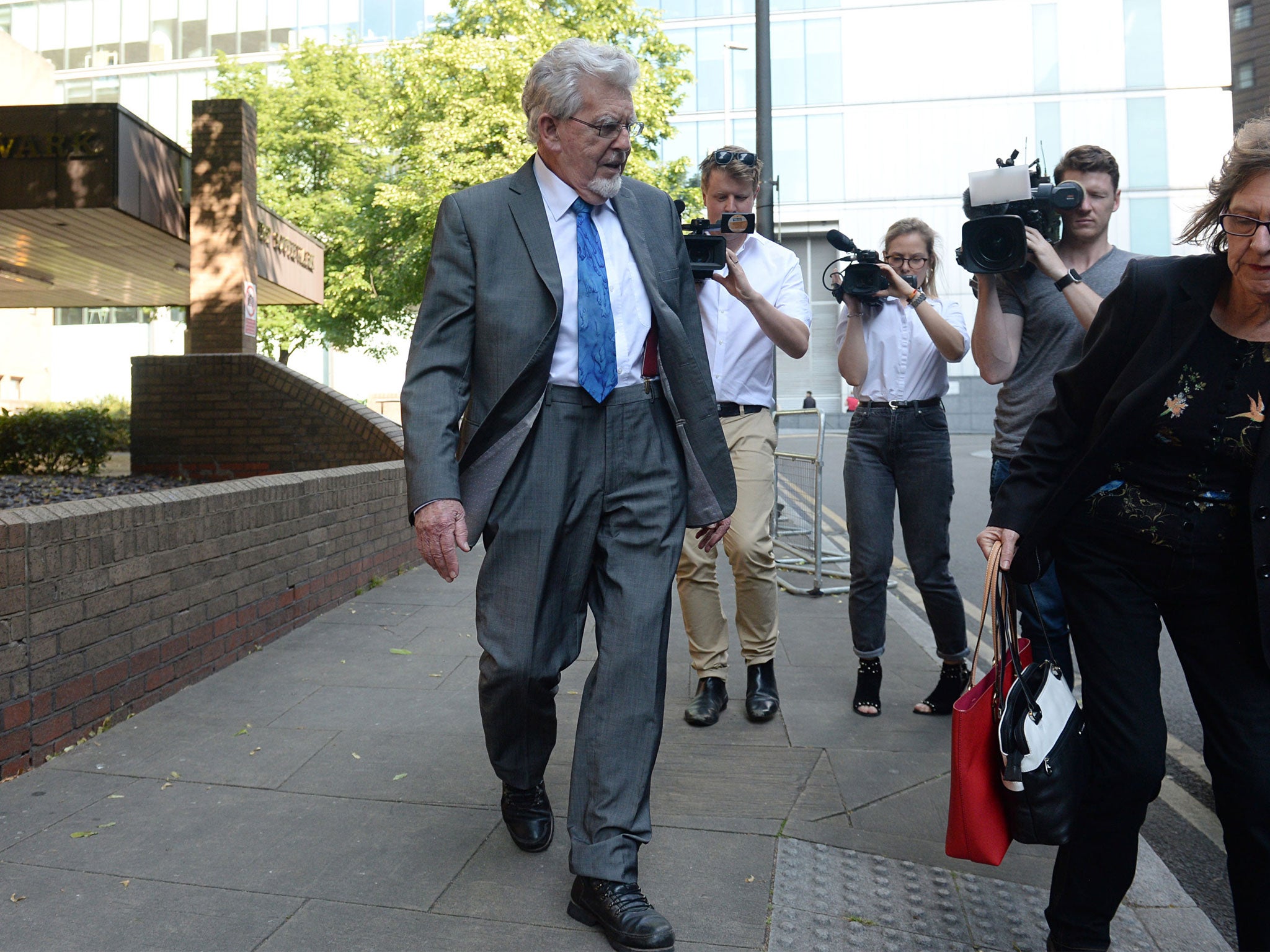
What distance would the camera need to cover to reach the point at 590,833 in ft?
9.31

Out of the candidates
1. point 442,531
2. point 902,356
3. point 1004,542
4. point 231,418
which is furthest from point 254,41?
point 1004,542

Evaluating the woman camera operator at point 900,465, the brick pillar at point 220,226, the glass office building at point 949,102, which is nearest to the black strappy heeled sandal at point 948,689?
the woman camera operator at point 900,465

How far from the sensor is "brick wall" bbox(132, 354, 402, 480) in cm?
1118

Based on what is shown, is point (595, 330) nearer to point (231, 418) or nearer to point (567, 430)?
point (567, 430)

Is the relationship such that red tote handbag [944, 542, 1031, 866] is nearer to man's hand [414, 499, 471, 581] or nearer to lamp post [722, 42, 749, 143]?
man's hand [414, 499, 471, 581]

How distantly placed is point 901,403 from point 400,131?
2197 cm

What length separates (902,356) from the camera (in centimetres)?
474

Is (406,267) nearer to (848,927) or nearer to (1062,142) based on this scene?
(848,927)

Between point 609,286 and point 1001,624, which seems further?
point 609,286

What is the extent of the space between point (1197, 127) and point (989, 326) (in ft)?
140

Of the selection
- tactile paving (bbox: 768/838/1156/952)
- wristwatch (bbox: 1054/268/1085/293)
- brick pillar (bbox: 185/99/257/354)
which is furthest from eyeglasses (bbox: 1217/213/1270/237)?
brick pillar (bbox: 185/99/257/354)

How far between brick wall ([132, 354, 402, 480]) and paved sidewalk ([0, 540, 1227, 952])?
6.48 meters

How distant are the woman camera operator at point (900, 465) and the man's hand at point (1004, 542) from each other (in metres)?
1.85

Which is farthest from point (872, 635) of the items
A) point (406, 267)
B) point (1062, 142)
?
point (1062, 142)
